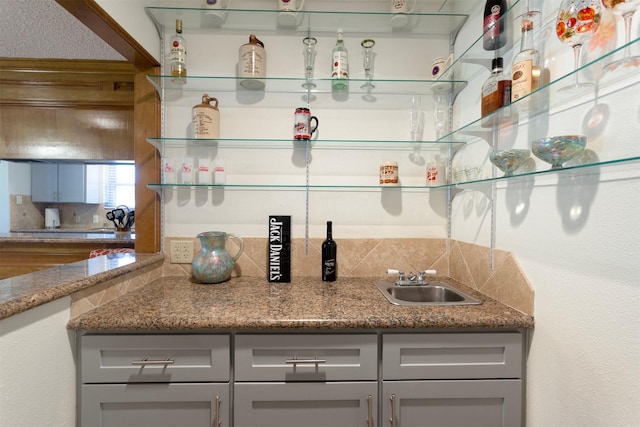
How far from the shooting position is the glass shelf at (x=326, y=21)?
1549 millimetres

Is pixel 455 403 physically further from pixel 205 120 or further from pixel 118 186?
pixel 118 186

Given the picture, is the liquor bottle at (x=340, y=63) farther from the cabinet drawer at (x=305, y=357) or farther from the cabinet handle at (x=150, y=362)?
the cabinet handle at (x=150, y=362)

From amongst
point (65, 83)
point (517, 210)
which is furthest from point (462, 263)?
point (65, 83)

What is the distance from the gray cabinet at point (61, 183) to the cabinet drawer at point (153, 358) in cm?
391

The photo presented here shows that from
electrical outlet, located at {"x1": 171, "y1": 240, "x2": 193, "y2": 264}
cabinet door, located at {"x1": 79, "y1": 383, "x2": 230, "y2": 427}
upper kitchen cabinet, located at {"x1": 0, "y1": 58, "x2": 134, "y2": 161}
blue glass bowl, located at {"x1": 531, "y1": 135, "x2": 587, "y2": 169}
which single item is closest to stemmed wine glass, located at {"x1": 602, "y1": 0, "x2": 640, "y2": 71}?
blue glass bowl, located at {"x1": 531, "y1": 135, "x2": 587, "y2": 169}

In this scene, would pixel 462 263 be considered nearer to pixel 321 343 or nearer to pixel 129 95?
pixel 321 343

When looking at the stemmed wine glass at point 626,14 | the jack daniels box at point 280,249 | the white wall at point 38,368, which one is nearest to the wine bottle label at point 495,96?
the stemmed wine glass at point 626,14

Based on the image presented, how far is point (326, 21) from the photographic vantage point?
1578mm

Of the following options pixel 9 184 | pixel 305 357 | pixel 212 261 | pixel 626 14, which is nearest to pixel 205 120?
pixel 212 261

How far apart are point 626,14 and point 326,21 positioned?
1.30m

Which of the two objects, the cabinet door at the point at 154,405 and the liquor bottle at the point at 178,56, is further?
the liquor bottle at the point at 178,56

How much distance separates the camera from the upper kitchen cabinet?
249 centimetres

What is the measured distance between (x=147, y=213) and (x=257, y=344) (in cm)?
101

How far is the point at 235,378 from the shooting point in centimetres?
99
